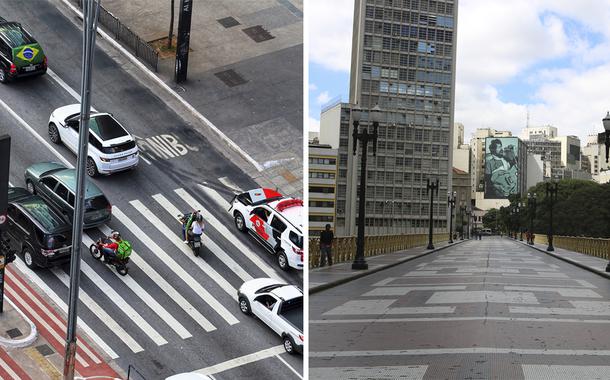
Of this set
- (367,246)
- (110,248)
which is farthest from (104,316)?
(367,246)

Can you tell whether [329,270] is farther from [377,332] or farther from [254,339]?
[377,332]

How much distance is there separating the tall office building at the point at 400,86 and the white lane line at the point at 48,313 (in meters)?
9.86

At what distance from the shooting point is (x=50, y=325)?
17.5 m

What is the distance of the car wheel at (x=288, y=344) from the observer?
18.1 metres

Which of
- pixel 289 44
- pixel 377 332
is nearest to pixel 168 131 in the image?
pixel 289 44

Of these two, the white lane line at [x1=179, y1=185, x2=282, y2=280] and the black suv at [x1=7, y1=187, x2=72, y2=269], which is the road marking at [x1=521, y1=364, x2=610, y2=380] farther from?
the black suv at [x1=7, y1=187, x2=72, y2=269]

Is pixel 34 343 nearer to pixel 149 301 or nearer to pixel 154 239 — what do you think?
pixel 149 301

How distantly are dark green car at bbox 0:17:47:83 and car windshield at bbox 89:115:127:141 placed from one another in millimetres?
3953

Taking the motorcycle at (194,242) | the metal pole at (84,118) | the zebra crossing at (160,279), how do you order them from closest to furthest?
the metal pole at (84,118), the zebra crossing at (160,279), the motorcycle at (194,242)

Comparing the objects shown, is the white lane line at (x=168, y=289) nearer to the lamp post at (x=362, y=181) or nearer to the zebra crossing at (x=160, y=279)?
the zebra crossing at (x=160, y=279)

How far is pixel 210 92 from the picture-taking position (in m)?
26.0

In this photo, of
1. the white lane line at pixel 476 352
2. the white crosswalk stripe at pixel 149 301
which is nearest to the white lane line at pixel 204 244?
the white crosswalk stripe at pixel 149 301

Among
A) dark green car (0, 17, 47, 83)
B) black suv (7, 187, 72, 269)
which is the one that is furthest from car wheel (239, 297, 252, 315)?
dark green car (0, 17, 47, 83)

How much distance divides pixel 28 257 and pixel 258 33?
44.0 ft
